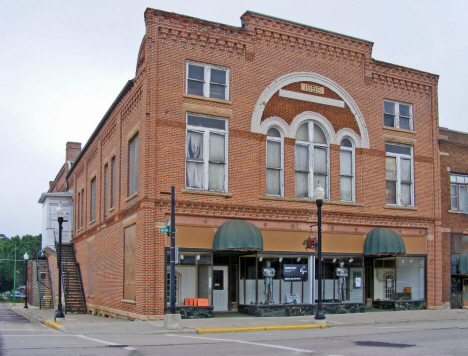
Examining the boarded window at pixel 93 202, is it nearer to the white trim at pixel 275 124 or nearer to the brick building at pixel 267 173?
the brick building at pixel 267 173

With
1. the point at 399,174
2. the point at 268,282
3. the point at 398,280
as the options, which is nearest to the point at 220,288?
the point at 268,282

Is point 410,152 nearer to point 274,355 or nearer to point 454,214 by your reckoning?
point 454,214

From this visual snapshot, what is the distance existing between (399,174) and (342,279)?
6.03 meters

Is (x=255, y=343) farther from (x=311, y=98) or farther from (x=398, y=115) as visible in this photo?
(x=398, y=115)

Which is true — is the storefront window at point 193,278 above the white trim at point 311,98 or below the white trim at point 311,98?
below

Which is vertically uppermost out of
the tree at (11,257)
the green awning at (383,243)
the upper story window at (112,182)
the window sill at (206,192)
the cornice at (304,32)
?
the cornice at (304,32)

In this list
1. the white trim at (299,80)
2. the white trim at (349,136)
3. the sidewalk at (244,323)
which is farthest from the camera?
the white trim at (349,136)

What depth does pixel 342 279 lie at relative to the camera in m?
25.9

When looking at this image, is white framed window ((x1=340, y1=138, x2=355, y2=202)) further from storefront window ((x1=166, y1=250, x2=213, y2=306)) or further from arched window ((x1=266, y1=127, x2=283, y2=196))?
storefront window ((x1=166, y1=250, x2=213, y2=306))

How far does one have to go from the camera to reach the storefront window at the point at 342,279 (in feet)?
83.4

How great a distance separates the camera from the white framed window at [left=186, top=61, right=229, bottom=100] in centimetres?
2336

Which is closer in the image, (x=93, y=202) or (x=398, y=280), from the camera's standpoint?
(x=398, y=280)

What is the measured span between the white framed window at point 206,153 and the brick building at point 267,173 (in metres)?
0.06

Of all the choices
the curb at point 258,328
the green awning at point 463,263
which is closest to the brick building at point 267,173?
the green awning at point 463,263
